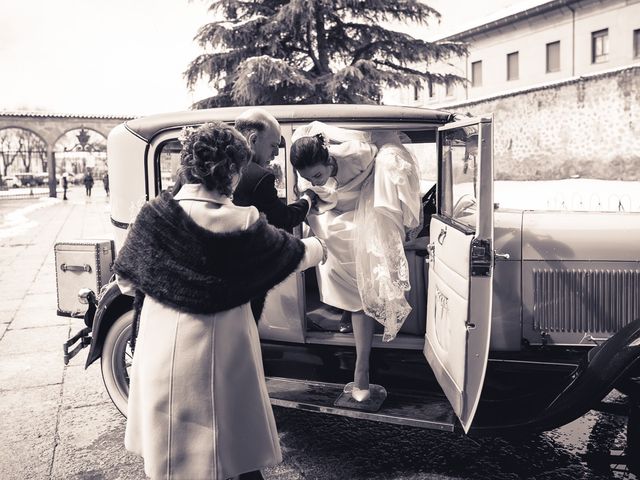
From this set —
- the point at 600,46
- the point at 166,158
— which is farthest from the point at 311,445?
the point at 600,46

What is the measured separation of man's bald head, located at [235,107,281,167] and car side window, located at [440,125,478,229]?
3.54ft

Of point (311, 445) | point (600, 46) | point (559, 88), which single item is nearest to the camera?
point (311, 445)

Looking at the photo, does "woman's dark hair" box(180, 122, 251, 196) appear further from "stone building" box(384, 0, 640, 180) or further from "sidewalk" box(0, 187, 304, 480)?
"stone building" box(384, 0, 640, 180)

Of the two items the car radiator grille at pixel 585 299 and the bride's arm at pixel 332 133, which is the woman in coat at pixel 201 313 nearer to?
the bride's arm at pixel 332 133

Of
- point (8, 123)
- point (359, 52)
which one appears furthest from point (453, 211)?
point (8, 123)

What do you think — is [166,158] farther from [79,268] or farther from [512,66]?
[512,66]

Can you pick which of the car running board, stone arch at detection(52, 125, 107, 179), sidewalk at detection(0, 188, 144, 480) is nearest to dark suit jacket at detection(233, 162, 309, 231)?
the car running board

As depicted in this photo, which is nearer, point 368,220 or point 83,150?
point 368,220

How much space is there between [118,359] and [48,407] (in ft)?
3.60

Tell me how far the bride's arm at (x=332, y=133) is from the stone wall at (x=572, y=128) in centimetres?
1922

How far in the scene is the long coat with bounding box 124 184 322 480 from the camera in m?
2.36

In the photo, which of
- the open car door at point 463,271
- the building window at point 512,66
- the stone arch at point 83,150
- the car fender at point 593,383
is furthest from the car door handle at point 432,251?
the building window at point 512,66

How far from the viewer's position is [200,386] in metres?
2.36

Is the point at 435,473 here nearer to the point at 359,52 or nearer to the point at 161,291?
the point at 161,291
